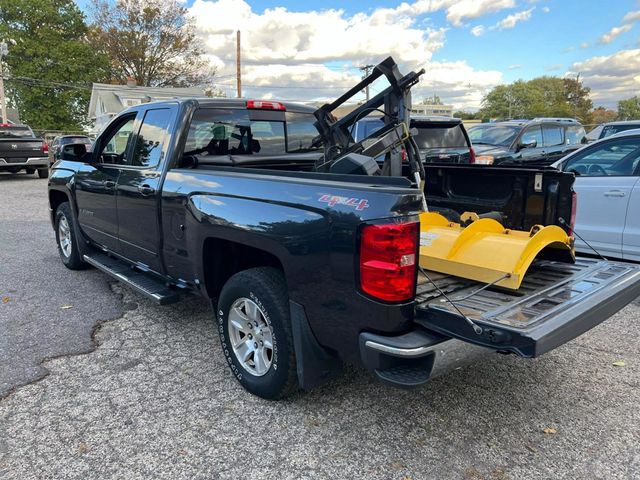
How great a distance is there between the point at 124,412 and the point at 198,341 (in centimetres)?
108

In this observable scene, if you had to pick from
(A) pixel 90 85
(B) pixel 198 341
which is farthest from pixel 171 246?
(A) pixel 90 85

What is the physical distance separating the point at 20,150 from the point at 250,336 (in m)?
16.8

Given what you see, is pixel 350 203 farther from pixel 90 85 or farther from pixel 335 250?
pixel 90 85

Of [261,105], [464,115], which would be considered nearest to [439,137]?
[261,105]

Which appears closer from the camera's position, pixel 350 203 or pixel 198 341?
pixel 350 203

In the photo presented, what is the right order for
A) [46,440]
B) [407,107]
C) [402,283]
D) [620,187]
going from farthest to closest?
1. [620,187]
2. [407,107]
3. [46,440]
4. [402,283]

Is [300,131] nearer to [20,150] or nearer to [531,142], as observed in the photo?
[531,142]

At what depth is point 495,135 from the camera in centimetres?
1140

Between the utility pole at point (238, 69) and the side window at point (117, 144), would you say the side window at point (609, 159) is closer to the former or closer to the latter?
the side window at point (117, 144)

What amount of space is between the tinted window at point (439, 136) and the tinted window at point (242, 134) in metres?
4.32

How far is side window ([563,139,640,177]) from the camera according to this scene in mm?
5359

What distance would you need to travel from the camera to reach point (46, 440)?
111 inches

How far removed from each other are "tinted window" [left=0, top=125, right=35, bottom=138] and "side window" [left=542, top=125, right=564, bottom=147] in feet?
53.5

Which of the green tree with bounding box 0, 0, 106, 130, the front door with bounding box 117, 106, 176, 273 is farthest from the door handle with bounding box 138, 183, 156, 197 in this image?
the green tree with bounding box 0, 0, 106, 130
